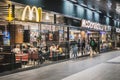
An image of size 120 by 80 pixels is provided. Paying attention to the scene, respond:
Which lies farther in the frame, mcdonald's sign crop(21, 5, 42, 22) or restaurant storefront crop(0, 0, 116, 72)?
mcdonald's sign crop(21, 5, 42, 22)

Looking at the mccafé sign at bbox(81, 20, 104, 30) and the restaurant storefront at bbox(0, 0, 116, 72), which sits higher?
the mccafé sign at bbox(81, 20, 104, 30)

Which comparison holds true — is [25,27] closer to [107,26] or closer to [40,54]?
[40,54]

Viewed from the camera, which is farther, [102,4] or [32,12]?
[102,4]

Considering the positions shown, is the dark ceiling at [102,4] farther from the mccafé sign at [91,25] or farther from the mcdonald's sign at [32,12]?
the mcdonald's sign at [32,12]

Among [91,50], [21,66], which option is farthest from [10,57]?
[91,50]

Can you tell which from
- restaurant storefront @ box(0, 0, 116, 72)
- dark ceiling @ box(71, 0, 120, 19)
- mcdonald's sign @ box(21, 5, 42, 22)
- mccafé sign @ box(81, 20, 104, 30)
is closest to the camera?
restaurant storefront @ box(0, 0, 116, 72)

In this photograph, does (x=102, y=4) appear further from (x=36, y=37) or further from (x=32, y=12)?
(x=32, y=12)

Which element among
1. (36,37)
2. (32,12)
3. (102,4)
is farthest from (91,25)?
(32,12)

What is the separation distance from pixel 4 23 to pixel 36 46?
11.4 feet

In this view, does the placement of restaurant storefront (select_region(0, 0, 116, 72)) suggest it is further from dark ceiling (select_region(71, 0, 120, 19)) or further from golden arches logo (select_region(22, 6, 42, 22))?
dark ceiling (select_region(71, 0, 120, 19))

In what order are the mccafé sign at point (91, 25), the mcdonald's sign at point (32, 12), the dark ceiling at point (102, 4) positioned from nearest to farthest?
the mcdonald's sign at point (32, 12), the dark ceiling at point (102, 4), the mccafé sign at point (91, 25)

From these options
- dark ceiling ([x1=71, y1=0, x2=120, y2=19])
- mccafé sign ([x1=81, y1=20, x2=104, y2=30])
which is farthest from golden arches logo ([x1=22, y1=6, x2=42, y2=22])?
mccafé sign ([x1=81, y1=20, x2=104, y2=30])

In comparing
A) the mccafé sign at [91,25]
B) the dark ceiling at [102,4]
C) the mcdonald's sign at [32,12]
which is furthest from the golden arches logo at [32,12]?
the mccafé sign at [91,25]

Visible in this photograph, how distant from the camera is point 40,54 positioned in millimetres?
17969
